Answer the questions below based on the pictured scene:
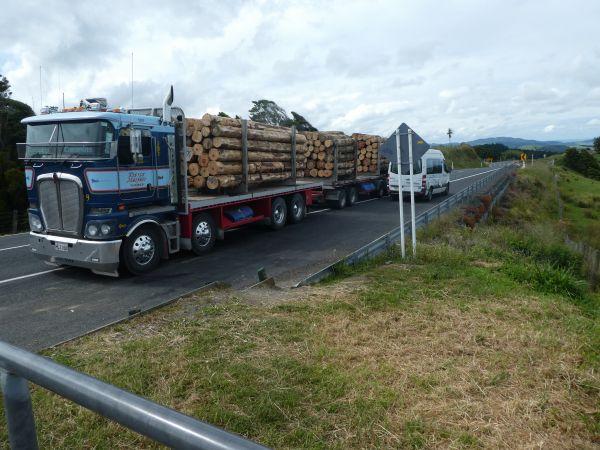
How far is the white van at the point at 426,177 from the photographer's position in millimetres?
21422

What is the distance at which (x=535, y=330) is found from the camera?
578cm

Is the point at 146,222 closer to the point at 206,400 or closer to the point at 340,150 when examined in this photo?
the point at 206,400

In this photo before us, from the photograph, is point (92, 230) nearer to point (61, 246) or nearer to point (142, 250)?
point (61, 246)

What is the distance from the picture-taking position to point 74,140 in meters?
8.66

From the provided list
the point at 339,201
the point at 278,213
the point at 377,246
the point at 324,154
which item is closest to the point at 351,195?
the point at 339,201

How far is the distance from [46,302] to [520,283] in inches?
301

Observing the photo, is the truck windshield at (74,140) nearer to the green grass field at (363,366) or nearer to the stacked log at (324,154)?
the green grass field at (363,366)

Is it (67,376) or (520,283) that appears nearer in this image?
(67,376)

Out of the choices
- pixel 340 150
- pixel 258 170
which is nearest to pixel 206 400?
pixel 258 170

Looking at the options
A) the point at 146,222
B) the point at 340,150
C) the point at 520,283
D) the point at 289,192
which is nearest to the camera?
the point at 520,283

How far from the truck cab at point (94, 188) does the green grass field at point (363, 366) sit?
263cm

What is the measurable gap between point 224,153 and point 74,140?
382 cm

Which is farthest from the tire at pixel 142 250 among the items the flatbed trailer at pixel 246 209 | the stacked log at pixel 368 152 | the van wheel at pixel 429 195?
the van wheel at pixel 429 195

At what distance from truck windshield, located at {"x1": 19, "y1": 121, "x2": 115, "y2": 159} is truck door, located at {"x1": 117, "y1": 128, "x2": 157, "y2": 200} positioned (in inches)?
11.9
